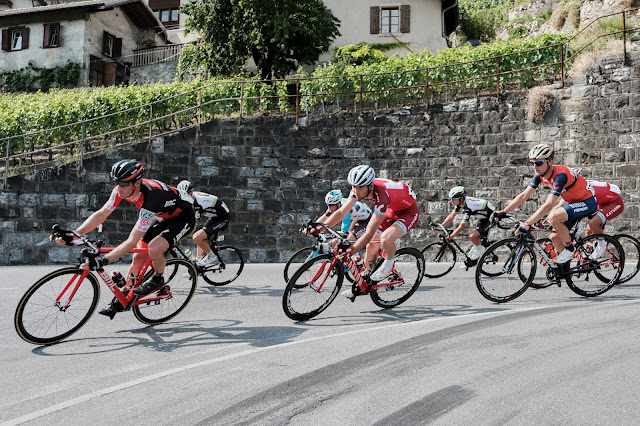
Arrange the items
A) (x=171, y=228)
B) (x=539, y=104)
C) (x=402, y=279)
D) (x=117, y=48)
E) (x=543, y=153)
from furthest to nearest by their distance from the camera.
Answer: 1. (x=117, y=48)
2. (x=539, y=104)
3. (x=543, y=153)
4. (x=402, y=279)
5. (x=171, y=228)

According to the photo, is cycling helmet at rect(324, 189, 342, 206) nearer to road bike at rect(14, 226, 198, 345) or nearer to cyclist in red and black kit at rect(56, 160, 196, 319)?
cyclist in red and black kit at rect(56, 160, 196, 319)

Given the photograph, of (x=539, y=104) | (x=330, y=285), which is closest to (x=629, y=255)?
(x=330, y=285)

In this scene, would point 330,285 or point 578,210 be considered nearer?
point 330,285

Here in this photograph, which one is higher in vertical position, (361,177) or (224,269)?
(361,177)

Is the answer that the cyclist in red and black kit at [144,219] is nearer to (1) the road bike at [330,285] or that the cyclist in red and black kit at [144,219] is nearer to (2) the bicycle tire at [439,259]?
(1) the road bike at [330,285]

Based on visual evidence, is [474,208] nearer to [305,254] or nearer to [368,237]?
[305,254]

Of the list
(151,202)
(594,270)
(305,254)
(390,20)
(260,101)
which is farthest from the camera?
(390,20)

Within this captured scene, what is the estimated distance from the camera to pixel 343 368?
547 cm

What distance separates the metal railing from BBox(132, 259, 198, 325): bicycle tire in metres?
11.3

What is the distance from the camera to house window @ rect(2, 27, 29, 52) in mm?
36562

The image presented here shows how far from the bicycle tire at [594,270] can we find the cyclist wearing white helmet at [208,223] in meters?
5.87

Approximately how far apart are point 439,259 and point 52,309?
7.49m

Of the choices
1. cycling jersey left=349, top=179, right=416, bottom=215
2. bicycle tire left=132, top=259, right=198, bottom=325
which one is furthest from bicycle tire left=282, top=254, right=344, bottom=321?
bicycle tire left=132, top=259, right=198, bottom=325

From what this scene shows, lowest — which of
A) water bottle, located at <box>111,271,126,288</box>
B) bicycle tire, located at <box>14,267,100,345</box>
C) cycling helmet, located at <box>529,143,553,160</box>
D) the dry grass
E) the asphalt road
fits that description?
the asphalt road
